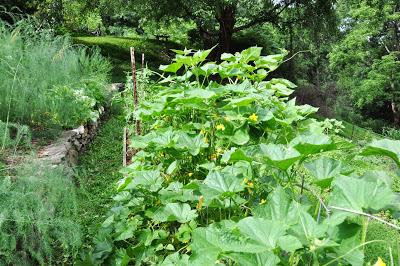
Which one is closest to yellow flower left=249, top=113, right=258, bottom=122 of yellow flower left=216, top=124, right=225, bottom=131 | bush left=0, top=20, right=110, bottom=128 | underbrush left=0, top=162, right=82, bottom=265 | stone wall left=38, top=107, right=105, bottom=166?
yellow flower left=216, top=124, right=225, bottom=131

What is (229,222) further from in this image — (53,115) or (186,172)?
(53,115)

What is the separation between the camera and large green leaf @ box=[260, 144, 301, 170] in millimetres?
1268

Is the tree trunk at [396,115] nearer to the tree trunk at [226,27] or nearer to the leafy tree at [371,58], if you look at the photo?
the leafy tree at [371,58]

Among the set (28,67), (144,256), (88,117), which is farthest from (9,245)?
(88,117)

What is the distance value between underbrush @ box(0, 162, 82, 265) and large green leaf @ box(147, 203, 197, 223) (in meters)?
0.55

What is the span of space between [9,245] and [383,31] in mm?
23766

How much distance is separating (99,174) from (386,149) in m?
3.68

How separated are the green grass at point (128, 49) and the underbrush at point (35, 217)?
393 inches

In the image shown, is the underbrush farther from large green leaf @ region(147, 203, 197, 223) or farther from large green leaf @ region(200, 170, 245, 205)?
large green leaf @ region(200, 170, 245, 205)

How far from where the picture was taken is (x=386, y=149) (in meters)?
1.21

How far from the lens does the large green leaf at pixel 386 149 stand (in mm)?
1209

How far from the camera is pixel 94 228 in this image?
9.82ft

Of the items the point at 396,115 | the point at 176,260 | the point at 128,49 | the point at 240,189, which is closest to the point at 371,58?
the point at 396,115

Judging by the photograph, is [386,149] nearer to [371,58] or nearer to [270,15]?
[270,15]
